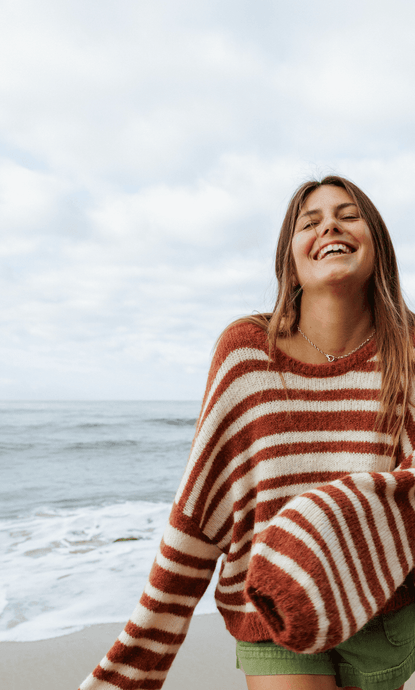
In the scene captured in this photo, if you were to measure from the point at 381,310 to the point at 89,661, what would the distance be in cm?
223

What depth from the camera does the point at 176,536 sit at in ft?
5.47

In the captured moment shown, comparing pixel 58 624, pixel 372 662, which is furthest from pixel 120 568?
pixel 372 662

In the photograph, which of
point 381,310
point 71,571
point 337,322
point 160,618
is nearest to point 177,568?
point 160,618

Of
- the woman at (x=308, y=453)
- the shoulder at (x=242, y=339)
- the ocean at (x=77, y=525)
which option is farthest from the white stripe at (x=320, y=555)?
the ocean at (x=77, y=525)

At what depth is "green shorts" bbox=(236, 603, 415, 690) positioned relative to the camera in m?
1.50

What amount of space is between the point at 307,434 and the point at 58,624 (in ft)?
7.34

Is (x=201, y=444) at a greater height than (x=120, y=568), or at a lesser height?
greater

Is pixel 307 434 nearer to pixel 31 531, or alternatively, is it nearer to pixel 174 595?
pixel 174 595

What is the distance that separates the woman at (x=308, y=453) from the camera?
1.51 meters

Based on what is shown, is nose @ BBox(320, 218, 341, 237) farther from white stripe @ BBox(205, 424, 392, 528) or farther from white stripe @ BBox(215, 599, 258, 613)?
white stripe @ BBox(215, 599, 258, 613)

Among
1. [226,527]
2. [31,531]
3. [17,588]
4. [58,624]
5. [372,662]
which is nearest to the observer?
[372,662]

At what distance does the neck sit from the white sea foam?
88.3 inches

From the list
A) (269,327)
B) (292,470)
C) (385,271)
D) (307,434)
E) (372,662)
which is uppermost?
(385,271)

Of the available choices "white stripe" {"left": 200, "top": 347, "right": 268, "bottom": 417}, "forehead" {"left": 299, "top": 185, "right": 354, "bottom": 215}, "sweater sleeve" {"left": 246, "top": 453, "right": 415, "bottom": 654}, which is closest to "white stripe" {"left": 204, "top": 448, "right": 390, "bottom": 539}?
→ "sweater sleeve" {"left": 246, "top": 453, "right": 415, "bottom": 654}
